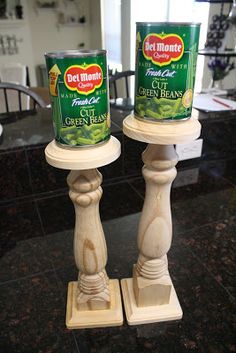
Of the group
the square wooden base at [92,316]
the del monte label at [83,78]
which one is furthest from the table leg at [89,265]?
the del monte label at [83,78]

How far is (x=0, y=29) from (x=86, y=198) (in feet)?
13.4

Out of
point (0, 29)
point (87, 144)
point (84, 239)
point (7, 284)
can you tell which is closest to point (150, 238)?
point (84, 239)

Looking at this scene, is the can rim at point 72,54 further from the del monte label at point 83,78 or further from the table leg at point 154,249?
the table leg at point 154,249

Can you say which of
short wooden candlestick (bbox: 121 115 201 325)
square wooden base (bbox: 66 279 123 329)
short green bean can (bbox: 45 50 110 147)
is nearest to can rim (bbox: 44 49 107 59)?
short green bean can (bbox: 45 50 110 147)

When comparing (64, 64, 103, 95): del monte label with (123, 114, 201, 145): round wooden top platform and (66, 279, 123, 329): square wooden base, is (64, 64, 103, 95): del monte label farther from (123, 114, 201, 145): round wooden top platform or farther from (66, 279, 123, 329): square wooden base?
(66, 279, 123, 329): square wooden base

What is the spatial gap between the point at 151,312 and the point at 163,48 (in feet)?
1.51

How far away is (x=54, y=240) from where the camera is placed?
28.2 inches

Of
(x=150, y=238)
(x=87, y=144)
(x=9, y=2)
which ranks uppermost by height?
(x=9, y=2)

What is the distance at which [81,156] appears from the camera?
1.27ft

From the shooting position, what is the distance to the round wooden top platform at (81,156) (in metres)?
0.38

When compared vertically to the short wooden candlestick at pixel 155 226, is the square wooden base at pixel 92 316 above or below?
below

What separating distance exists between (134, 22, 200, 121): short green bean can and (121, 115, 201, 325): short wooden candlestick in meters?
0.02

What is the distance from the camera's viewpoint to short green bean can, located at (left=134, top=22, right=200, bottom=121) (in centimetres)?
36

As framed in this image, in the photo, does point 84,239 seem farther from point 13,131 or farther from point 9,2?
point 9,2
